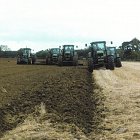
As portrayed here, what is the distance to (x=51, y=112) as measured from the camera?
53.2 ft

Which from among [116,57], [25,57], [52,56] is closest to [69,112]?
[116,57]

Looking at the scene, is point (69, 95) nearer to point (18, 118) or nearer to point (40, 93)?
point (40, 93)

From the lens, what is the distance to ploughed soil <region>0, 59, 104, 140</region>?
44.9 feet

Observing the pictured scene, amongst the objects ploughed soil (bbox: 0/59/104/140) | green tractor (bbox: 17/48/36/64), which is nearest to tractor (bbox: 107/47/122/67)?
green tractor (bbox: 17/48/36/64)

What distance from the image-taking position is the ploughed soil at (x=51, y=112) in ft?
44.9

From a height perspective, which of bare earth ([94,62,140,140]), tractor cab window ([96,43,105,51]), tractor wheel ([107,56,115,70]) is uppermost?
tractor cab window ([96,43,105,51])

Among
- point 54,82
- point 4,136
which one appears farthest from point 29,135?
point 54,82

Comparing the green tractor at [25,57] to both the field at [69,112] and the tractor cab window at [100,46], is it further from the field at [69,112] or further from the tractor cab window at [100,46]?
the field at [69,112]

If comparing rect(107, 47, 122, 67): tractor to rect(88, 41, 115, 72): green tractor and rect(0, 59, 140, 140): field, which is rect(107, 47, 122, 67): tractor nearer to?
rect(88, 41, 115, 72): green tractor

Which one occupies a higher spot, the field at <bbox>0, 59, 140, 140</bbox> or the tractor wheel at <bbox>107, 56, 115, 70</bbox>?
the tractor wheel at <bbox>107, 56, 115, 70</bbox>

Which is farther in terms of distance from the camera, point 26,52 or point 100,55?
point 26,52

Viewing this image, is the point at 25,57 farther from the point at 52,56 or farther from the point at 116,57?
the point at 116,57

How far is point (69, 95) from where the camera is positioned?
19.6m

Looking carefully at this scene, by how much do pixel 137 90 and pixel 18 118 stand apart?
20.9ft
